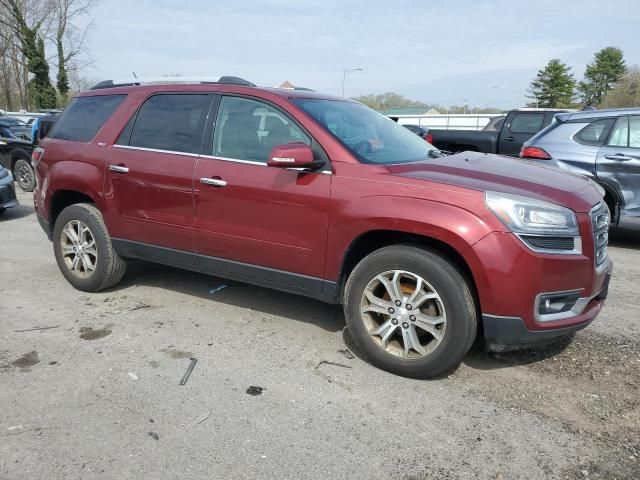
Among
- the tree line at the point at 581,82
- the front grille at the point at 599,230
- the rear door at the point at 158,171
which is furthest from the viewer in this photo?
the tree line at the point at 581,82

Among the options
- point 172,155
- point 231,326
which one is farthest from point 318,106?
point 231,326

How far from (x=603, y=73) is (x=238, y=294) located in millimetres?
82471

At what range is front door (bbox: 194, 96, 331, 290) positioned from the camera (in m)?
3.59

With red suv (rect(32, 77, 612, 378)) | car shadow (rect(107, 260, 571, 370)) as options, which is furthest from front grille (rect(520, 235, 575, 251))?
car shadow (rect(107, 260, 571, 370))

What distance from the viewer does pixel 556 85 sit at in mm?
74250

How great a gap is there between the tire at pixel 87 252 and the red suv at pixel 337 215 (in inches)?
0.6

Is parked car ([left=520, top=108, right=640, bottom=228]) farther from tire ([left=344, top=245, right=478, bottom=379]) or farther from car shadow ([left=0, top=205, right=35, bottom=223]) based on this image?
car shadow ([left=0, top=205, right=35, bottom=223])

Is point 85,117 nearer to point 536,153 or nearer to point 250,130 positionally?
point 250,130

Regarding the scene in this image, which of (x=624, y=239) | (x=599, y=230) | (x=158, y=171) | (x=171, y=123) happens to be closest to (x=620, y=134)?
(x=624, y=239)

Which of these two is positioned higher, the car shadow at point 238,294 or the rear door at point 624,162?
the rear door at point 624,162

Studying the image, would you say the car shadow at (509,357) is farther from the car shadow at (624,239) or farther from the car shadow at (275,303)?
the car shadow at (624,239)

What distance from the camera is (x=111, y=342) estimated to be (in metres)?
3.83

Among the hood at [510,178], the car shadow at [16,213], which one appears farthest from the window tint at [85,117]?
the car shadow at [16,213]

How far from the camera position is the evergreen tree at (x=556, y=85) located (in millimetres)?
73875
